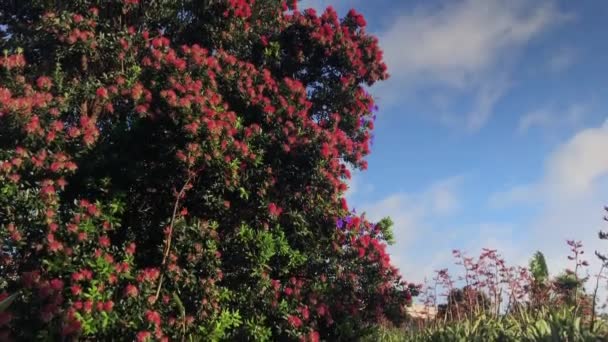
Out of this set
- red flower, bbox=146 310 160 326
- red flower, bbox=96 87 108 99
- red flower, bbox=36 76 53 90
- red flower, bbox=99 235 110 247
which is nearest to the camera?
red flower, bbox=146 310 160 326

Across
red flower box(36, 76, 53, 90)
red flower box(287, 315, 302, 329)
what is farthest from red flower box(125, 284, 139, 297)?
red flower box(36, 76, 53, 90)

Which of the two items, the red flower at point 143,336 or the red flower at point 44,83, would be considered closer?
the red flower at point 143,336

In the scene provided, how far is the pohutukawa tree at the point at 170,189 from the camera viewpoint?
730cm

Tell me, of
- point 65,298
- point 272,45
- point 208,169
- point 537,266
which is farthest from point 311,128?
point 537,266

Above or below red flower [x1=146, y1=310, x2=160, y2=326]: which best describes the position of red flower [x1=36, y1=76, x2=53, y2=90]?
above

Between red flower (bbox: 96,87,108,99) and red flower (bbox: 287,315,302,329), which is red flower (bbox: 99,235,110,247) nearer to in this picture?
red flower (bbox: 96,87,108,99)

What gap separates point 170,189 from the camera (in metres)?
8.68

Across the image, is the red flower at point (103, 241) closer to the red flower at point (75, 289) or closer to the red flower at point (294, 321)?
the red flower at point (75, 289)

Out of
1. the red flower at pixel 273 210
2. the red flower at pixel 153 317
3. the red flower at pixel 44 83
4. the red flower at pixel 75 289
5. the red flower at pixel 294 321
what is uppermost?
the red flower at pixel 44 83

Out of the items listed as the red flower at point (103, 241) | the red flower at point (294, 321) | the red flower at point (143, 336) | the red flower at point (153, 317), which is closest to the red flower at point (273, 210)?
the red flower at point (294, 321)

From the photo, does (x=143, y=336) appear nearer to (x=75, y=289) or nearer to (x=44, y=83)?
(x=75, y=289)

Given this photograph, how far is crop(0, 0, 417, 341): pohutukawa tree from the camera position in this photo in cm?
730

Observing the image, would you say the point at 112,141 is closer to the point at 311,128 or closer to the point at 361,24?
the point at 311,128

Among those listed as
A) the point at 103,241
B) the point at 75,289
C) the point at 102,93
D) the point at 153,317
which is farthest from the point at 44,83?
the point at 153,317
